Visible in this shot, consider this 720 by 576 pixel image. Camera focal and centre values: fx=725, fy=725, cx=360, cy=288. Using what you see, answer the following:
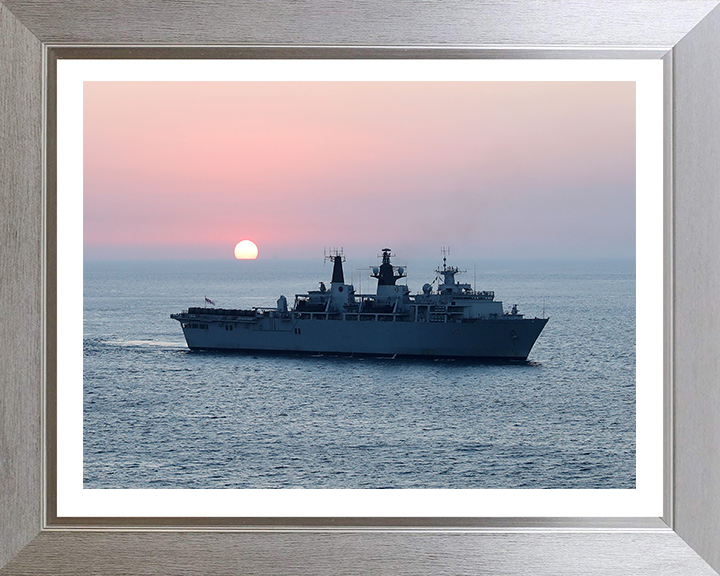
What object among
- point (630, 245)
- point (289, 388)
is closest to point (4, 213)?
point (289, 388)

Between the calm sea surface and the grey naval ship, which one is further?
the calm sea surface

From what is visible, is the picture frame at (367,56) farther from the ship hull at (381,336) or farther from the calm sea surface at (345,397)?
the calm sea surface at (345,397)

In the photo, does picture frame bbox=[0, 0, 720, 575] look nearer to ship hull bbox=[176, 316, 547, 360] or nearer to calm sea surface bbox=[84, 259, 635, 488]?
ship hull bbox=[176, 316, 547, 360]

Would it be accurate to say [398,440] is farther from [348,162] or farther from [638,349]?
[638,349]

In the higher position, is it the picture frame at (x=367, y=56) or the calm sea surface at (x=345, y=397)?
the picture frame at (x=367, y=56)

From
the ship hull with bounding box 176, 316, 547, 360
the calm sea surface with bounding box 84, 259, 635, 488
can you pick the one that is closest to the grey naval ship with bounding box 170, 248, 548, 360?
the ship hull with bounding box 176, 316, 547, 360

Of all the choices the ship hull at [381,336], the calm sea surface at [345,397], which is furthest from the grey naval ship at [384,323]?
the calm sea surface at [345,397]

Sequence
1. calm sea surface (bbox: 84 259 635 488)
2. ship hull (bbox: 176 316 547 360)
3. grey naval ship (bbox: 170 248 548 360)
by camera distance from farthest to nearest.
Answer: calm sea surface (bbox: 84 259 635 488), ship hull (bbox: 176 316 547 360), grey naval ship (bbox: 170 248 548 360)
